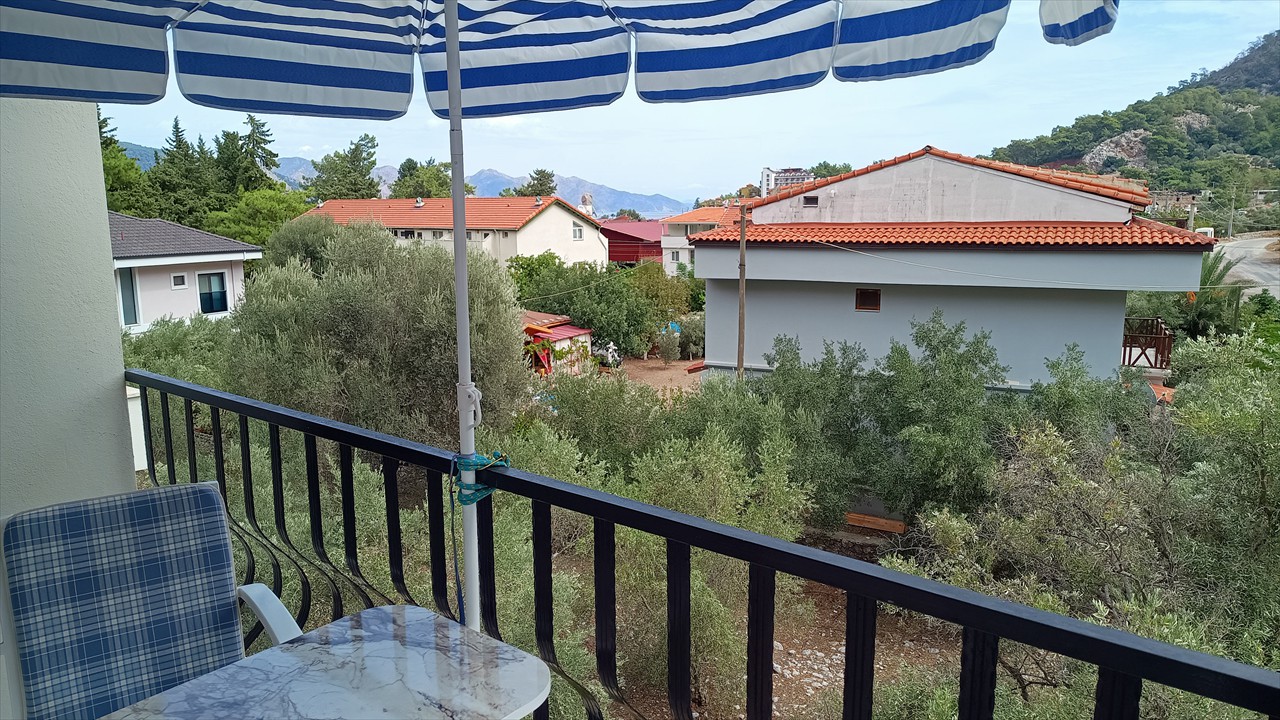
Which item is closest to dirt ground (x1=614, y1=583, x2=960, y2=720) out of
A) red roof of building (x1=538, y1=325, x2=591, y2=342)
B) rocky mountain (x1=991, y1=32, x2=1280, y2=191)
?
red roof of building (x1=538, y1=325, x2=591, y2=342)

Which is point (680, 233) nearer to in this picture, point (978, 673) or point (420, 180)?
point (420, 180)

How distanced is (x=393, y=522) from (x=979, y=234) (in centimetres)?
1375

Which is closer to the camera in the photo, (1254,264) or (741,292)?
(741,292)

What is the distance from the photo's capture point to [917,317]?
1350 cm

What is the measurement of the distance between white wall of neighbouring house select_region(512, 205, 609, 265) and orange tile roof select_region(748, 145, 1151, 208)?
725 inches

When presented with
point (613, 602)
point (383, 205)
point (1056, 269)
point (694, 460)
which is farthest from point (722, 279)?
point (383, 205)

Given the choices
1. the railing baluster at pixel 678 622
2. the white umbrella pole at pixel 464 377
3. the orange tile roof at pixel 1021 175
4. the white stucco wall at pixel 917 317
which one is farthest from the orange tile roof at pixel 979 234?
the railing baluster at pixel 678 622

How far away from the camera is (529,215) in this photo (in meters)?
33.9

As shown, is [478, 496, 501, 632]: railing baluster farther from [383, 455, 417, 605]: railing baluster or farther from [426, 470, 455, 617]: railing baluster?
[383, 455, 417, 605]: railing baluster

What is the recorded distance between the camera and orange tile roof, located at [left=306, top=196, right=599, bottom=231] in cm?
3347

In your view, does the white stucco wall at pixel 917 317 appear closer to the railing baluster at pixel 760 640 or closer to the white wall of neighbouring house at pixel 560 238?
the railing baluster at pixel 760 640

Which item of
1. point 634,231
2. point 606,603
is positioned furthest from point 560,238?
point 606,603

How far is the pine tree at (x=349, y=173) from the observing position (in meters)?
44.1

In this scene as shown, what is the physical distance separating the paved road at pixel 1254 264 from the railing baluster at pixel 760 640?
29231 mm
